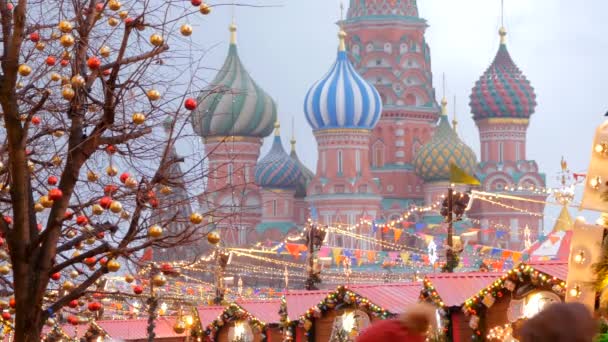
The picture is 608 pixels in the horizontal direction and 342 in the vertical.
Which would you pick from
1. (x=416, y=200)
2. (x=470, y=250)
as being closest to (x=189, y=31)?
(x=470, y=250)

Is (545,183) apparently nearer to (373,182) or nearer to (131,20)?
(373,182)

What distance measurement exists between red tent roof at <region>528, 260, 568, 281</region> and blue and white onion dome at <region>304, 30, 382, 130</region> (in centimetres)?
6113

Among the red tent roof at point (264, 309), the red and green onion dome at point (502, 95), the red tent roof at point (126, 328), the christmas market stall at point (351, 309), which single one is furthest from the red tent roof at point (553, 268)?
the red and green onion dome at point (502, 95)

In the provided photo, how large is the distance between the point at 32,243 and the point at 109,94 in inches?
39.4

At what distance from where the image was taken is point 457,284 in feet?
77.4

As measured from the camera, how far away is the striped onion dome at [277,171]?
3438 inches

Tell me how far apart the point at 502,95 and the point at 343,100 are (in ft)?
35.0

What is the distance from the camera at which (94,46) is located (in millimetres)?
10141

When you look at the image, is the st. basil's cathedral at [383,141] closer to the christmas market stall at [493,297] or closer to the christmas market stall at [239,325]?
the christmas market stall at [239,325]

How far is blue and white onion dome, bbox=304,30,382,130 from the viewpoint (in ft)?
266

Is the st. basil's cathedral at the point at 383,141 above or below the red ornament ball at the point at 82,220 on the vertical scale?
above

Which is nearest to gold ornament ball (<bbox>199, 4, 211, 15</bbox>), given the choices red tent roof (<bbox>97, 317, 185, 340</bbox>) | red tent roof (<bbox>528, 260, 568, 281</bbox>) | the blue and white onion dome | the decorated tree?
the decorated tree

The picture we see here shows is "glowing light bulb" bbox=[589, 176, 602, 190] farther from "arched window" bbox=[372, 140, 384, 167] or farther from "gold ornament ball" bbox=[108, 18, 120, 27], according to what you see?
"arched window" bbox=[372, 140, 384, 167]

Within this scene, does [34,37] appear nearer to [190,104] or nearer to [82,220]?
[82,220]
